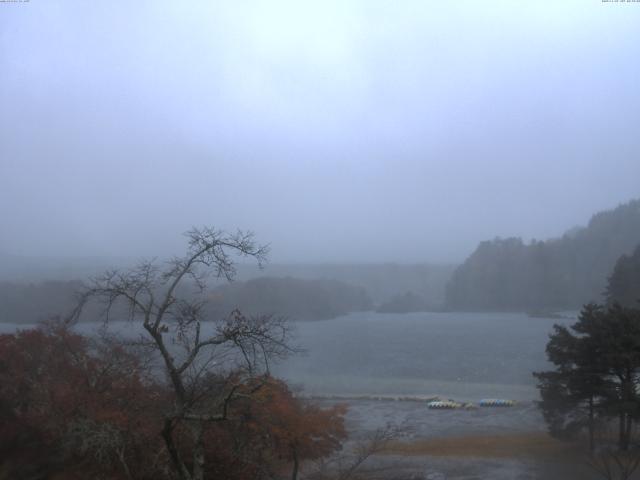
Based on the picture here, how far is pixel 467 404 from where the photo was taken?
61.6ft

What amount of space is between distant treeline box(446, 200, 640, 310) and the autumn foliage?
61.9 feet

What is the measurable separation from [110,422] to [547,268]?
24568mm

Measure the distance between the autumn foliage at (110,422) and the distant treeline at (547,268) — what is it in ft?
61.9

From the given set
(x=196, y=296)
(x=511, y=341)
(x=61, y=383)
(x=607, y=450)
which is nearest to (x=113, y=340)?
(x=61, y=383)

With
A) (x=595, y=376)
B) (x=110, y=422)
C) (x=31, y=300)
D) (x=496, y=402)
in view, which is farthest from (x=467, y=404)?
(x=110, y=422)

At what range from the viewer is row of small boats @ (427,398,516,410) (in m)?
18.4

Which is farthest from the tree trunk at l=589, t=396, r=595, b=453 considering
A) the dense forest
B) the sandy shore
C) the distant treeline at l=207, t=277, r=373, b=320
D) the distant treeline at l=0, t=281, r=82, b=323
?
the distant treeline at l=0, t=281, r=82, b=323

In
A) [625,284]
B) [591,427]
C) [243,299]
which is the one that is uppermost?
[625,284]

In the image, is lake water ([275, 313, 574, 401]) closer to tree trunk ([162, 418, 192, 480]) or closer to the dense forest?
the dense forest

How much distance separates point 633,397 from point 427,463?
4.33 m

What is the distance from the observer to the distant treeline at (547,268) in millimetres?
27078

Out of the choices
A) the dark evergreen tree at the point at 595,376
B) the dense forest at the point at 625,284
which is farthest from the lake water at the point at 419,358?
the dark evergreen tree at the point at 595,376

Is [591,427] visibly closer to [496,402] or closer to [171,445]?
[496,402]

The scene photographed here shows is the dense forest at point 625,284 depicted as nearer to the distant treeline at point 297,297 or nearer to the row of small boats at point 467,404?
the row of small boats at point 467,404
